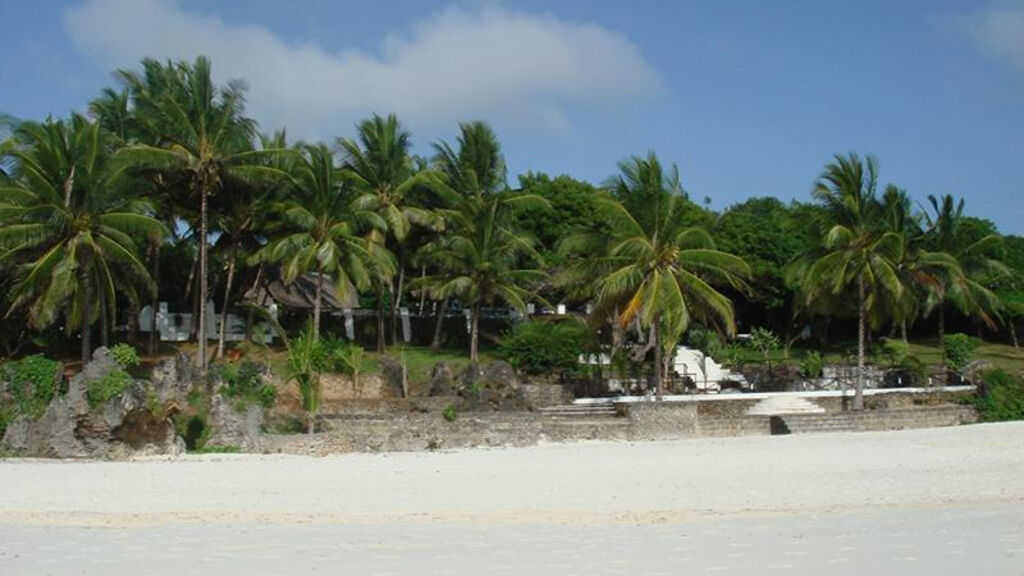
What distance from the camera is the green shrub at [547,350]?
3170cm

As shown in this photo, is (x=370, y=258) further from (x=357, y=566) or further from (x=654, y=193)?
(x=357, y=566)

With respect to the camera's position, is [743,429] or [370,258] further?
[370,258]

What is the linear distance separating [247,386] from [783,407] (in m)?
14.7

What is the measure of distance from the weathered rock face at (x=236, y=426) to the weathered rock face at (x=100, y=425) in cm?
104

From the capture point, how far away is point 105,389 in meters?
23.2

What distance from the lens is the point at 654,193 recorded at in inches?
1103

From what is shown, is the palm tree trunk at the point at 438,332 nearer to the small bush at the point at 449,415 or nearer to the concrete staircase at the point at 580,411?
the concrete staircase at the point at 580,411

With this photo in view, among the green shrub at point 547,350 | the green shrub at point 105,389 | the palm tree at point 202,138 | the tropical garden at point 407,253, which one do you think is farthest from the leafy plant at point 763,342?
the green shrub at point 105,389

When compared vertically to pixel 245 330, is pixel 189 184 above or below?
above

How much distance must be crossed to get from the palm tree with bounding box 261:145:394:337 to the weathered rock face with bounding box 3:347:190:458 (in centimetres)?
799

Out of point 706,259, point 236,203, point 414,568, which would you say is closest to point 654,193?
point 706,259

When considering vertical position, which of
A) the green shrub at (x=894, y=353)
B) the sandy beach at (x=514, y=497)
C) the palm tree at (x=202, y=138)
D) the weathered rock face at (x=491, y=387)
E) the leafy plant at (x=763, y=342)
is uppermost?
the palm tree at (x=202, y=138)

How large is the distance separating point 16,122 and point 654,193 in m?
19.1

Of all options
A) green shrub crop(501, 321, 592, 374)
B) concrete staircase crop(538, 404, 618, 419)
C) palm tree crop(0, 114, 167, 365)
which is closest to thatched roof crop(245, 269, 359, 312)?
green shrub crop(501, 321, 592, 374)
